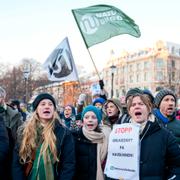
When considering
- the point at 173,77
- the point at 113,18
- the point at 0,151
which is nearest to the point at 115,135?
the point at 0,151

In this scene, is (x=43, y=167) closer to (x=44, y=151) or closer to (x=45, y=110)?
(x=44, y=151)

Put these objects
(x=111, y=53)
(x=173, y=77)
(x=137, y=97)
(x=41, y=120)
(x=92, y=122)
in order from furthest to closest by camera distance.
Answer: (x=111, y=53), (x=173, y=77), (x=92, y=122), (x=41, y=120), (x=137, y=97)

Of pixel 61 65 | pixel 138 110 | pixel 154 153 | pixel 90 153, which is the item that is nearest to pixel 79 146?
pixel 90 153

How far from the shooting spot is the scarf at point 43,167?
12.5 feet

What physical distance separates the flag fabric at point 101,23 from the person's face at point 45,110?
4677mm

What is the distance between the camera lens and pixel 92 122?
4457 mm

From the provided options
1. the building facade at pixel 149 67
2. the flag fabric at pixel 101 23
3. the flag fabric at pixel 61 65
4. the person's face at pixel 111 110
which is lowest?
the person's face at pixel 111 110

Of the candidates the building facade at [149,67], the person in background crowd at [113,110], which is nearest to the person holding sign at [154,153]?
the person in background crowd at [113,110]

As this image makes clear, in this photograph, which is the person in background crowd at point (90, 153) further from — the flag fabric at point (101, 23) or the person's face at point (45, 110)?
the flag fabric at point (101, 23)

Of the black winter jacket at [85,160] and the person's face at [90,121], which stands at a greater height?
the person's face at [90,121]

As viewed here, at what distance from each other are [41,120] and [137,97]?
1250 millimetres

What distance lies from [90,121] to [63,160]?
0.73m

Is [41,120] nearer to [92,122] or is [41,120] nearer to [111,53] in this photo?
[92,122]

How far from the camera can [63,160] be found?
395 centimetres
